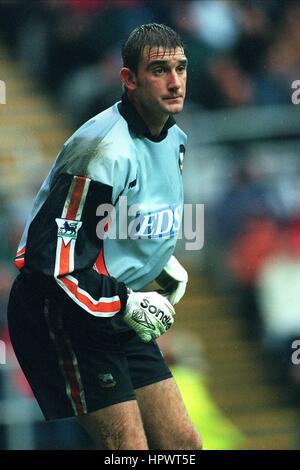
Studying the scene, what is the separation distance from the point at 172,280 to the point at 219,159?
2776 mm

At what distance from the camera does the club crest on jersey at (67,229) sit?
3945mm

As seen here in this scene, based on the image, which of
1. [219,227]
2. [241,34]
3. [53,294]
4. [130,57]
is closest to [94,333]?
[53,294]

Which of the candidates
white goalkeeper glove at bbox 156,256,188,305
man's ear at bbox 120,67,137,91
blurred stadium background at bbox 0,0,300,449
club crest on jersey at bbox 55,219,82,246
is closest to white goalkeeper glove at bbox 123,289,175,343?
club crest on jersey at bbox 55,219,82,246

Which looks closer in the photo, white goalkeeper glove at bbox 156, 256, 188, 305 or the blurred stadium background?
white goalkeeper glove at bbox 156, 256, 188, 305

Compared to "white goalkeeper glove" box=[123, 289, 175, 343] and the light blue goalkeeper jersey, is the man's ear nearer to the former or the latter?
the light blue goalkeeper jersey

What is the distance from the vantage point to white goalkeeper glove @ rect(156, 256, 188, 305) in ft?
15.2

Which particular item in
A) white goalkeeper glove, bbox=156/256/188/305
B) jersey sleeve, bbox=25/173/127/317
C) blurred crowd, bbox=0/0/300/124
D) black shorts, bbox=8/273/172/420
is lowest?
black shorts, bbox=8/273/172/420

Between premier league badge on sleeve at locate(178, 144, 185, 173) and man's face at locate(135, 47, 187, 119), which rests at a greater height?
man's face at locate(135, 47, 187, 119)

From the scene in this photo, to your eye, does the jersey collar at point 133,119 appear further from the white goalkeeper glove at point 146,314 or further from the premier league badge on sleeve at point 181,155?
the white goalkeeper glove at point 146,314

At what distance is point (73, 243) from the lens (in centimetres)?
396

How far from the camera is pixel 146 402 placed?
4348 millimetres

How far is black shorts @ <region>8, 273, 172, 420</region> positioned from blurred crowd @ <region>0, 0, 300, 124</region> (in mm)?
3521

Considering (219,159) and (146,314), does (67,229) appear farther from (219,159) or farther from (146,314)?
(219,159)

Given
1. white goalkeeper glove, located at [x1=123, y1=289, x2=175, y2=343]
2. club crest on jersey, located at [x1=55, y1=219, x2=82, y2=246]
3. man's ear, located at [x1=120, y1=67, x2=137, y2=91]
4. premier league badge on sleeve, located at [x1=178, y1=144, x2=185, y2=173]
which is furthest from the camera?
premier league badge on sleeve, located at [x1=178, y1=144, x2=185, y2=173]
